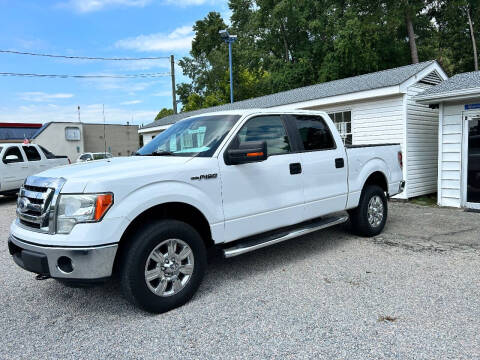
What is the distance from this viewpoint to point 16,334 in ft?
10.2

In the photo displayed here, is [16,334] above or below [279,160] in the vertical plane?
below

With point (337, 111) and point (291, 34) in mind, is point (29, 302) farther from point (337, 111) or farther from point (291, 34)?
point (291, 34)

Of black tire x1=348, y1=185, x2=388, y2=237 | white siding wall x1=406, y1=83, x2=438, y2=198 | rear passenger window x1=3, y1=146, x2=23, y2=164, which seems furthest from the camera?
rear passenger window x1=3, y1=146, x2=23, y2=164

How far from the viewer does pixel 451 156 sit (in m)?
8.37

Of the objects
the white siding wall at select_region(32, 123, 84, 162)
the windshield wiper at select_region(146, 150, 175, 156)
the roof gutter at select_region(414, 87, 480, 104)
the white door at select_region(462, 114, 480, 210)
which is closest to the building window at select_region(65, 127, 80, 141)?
the white siding wall at select_region(32, 123, 84, 162)

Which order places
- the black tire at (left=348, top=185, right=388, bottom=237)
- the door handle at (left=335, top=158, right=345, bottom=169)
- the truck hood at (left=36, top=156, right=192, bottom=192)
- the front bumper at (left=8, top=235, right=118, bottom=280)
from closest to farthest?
the front bumper at (left=8, top=235, right=118, bottom=280)
the truck hood at (left=36, top=156, right=192, bottom=192)
the door handle at (left=335, top=158, right=345, bottom=169)
the black tire at (left=348, top=185, right=388, bottom=237)

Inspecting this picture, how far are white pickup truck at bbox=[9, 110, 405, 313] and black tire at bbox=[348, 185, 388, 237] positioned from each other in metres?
0.56

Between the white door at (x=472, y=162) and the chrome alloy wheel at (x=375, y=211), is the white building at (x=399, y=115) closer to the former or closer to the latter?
the white door at (x=472, y=162)

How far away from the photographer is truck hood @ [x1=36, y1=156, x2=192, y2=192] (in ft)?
10.0

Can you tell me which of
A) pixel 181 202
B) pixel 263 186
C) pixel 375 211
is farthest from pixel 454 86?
pixel 181 202

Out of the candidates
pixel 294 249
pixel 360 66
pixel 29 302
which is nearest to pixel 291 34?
pixel 360 66

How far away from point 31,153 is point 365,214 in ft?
36.2

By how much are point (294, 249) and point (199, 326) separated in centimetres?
247

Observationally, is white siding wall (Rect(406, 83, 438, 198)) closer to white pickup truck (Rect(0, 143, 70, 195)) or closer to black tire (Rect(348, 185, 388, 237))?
black tire (Rect(348, 185, 388, 237))
